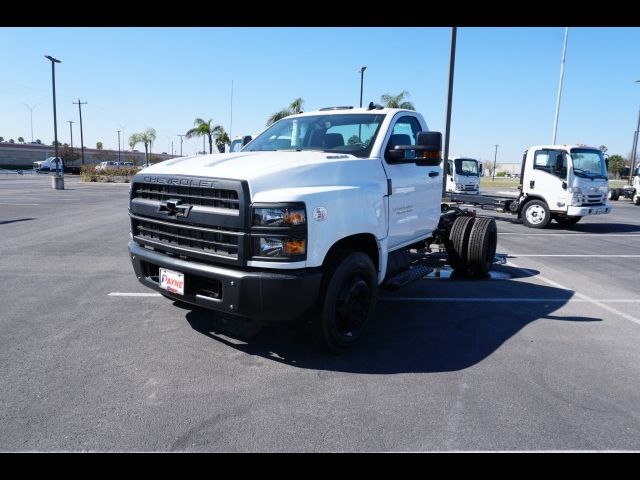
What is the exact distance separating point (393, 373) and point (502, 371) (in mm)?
916

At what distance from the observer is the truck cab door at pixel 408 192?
457 cm

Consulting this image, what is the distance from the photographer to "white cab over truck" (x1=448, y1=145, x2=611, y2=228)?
13055 millimetres

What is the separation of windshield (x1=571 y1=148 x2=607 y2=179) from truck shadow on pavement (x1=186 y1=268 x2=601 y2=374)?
28.3 feet

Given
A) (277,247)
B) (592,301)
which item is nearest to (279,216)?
(277,247)

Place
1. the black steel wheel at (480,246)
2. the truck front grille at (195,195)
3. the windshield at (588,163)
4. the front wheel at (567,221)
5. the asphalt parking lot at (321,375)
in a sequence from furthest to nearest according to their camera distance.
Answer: the front wheel at (567,221) → the windshield at (588,163) → the black steel wheel at (480,246) → the truck front grille at (195,195) → the asphalt parking lot at (321,375)

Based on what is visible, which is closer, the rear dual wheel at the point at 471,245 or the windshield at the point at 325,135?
the windshield at the point at 325,135

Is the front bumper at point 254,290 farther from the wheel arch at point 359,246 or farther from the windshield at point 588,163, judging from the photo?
the windshield at point 588,163

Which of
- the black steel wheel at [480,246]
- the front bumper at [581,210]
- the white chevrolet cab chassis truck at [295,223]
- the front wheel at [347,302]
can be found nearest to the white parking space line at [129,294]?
the white chevrolet cab chassis truck at [295,223]

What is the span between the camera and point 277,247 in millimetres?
3289

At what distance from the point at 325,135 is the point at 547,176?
11080mm

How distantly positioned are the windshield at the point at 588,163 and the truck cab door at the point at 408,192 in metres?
9.56

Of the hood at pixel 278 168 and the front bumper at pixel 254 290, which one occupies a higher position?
the hood at pixel 278 168

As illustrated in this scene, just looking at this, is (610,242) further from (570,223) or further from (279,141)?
(279,141)

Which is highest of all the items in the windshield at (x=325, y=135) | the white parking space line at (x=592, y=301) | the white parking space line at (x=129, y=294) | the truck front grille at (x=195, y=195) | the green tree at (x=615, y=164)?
the green tree at (x=615, y=164)
